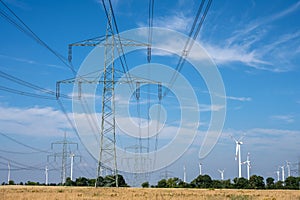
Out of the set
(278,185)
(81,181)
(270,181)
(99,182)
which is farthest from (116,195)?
(270,181)

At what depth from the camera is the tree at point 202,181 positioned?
160 meters

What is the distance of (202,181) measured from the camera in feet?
536

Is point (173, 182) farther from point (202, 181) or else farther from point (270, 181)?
point (270, 181)

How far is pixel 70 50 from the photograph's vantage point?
51.7 meters

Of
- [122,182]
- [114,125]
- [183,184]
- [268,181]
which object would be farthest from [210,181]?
[114,125]

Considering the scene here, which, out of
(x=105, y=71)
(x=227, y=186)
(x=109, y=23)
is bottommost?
(x=227, y=186)

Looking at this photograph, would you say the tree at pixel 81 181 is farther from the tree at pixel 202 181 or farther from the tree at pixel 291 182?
the tree at pixel 291 182

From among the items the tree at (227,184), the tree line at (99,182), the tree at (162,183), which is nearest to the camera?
the tree line at (99,182)

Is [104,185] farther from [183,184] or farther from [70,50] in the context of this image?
[183,184]

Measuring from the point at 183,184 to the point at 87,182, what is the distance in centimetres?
3274

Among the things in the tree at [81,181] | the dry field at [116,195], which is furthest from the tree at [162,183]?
the dry field at [116,195]

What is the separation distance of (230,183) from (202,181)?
52.2 feet

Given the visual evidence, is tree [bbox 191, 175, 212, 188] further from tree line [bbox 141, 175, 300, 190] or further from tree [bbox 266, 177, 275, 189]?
tree [bbox 266, 177, 275, 189]

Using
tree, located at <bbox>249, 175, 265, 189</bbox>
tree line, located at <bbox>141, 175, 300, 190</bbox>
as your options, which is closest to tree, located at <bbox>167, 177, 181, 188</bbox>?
tree line, located at <bbox>141, 175, 300, 190</bbox>
